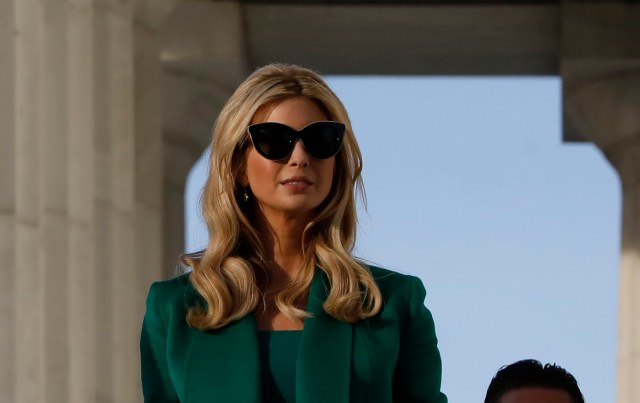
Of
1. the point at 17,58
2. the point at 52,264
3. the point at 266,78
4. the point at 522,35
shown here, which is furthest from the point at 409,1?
the point at 266,78

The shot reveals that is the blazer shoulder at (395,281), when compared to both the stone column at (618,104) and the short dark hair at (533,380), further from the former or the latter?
the stone column at (618,104)

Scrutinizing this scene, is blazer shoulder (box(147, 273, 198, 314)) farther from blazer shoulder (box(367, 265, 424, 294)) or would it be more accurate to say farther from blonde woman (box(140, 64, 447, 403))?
blazer shoulder (box(367, 265, 424, 294))

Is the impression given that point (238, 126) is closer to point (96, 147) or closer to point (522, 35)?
point (96, 147)

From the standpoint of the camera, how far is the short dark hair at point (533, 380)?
486cm

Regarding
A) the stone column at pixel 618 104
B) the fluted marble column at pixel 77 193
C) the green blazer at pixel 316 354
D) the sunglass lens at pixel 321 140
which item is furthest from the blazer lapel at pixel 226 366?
the stone column at pixel 618 104

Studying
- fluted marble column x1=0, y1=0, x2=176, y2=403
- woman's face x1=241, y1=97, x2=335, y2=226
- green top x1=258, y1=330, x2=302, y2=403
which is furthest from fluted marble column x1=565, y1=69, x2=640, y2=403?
green top x1=258, y1=330, x2=302, y2=403

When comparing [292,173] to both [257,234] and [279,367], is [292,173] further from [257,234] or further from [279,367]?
[279,367]

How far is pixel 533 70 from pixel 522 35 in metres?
0.97

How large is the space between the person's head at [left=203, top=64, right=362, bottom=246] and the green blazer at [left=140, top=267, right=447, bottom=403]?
0.62 feet

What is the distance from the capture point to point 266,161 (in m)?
5.21

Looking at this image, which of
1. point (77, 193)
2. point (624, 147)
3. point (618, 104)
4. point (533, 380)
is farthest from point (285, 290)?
point (624, 147)

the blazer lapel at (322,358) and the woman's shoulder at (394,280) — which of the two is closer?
the blazer lapel at (322,358)

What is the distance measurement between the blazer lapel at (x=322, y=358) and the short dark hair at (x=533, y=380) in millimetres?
361

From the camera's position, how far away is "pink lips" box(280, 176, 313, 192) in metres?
5.19
